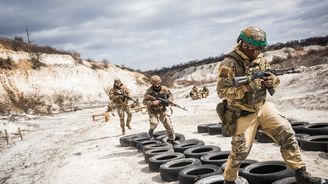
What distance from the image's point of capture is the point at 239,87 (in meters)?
4.50

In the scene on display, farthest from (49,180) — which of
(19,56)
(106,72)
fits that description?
(106,72)

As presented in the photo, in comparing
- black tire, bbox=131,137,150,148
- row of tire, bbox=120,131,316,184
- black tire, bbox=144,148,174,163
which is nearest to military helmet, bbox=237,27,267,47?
row of tire, bbox=120,131,316,184

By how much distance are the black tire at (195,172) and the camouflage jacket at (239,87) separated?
206 cm

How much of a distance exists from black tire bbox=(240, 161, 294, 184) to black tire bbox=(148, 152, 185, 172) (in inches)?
89.8

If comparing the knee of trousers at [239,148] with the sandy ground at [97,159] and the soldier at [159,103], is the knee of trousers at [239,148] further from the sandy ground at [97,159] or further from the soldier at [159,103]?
the soldier at [159,103]

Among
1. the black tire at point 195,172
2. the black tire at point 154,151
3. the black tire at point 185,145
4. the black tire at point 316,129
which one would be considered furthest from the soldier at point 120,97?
the black tire at point 195,172

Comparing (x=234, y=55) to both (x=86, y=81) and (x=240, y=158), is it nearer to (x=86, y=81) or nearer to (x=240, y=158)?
(x=240, y=158)

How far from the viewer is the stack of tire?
745 centimetres

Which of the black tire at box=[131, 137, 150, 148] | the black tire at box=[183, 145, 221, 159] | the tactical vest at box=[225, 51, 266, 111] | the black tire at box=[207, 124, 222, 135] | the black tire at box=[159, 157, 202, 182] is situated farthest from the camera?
the black tire at box=[207, 124, 222, 135]

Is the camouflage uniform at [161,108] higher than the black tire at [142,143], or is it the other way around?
the camouflage uniform at [161,108]

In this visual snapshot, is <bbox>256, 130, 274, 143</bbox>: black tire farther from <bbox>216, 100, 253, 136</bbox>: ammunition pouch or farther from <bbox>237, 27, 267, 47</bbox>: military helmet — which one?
<bbox>237, 27, 267, 47</bbox>: military helmet

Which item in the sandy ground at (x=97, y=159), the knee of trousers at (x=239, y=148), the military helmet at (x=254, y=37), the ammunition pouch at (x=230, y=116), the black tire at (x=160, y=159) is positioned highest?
the military helmet at (x=254, y=37)

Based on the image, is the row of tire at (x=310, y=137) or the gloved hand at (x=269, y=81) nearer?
the gloved hand at (x=269, y=81)

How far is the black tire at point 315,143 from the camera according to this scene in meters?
7.39
